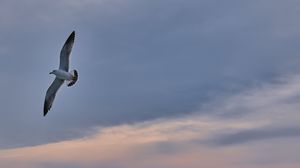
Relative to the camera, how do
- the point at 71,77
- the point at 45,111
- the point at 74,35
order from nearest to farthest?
the point at 71,77 → the point at 74,35 → the point at 45,111

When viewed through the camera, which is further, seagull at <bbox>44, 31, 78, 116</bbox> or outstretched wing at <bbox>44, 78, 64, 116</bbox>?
outstretched wing at <bbox>44, 78, 64, 116</bbox>

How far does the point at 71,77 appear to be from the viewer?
277ft

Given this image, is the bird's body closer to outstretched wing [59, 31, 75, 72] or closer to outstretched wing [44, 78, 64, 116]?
outstretched wing [59, 31, 75, 72]

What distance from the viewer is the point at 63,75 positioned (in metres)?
85.8

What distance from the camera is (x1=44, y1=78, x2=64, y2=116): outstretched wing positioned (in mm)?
92375

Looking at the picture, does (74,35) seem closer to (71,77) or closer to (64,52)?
(64,52)

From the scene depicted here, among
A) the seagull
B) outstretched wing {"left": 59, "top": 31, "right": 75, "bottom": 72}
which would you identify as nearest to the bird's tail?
the seagull

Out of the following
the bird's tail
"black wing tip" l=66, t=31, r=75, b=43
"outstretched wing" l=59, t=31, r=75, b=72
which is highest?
"black wing tip" l=66, t=31, r=75, b=43

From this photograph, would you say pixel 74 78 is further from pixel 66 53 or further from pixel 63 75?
pixel 66 53

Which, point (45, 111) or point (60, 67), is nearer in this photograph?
point (60, 67)

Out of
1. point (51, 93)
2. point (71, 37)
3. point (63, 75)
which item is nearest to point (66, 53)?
point (71, 37)

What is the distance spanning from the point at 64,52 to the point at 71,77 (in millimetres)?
6781

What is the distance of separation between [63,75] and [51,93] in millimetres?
9553

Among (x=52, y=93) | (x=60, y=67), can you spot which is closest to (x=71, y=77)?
(x=60, y=67)
